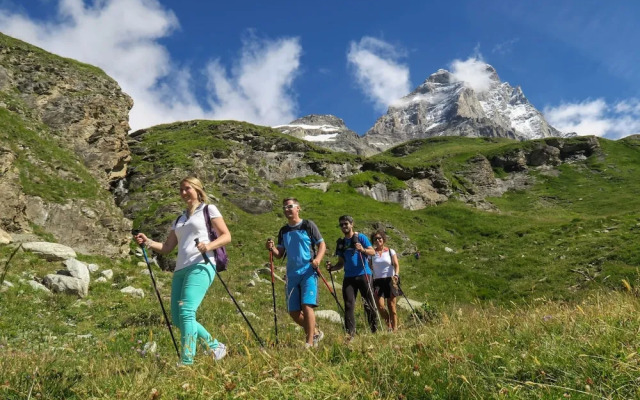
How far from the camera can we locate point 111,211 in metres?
23.4

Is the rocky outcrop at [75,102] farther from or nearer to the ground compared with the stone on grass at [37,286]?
farther from the ground

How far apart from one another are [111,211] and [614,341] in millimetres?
24946

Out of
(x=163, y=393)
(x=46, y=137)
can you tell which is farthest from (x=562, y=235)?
(x=46, y=137)

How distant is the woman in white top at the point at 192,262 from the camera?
5344 mm

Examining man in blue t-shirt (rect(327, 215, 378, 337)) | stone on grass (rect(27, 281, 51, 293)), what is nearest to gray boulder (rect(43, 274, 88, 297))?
stone on grass (rect(27, 281, 51, 293))

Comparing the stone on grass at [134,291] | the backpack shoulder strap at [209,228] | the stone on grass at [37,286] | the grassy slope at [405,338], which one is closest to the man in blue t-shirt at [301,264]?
the grassy slope at [405,338]

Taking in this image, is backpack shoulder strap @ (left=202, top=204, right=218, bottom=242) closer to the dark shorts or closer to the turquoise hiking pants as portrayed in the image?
the turquoise hiking pants

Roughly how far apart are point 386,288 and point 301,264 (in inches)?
166

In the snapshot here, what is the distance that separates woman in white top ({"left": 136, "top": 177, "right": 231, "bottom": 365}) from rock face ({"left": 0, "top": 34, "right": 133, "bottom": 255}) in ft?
53.4

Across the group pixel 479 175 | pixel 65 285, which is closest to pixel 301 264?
pixel 65 285

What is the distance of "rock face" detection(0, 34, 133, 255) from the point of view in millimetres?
20109

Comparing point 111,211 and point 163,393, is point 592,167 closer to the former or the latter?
point 111,211

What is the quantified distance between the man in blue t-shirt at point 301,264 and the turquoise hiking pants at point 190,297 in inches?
62.9

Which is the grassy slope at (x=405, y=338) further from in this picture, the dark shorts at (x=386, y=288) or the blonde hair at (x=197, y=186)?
the blonde hair at (x=197, y=186)
